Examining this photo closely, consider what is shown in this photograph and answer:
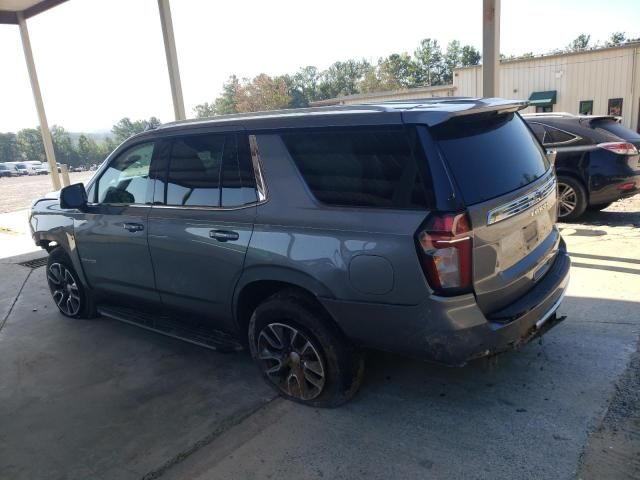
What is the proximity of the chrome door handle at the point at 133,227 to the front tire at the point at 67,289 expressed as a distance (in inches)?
48.1

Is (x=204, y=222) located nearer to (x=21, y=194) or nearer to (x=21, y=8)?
(x=21, y=8)

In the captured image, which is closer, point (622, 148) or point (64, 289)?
point (64, 289)

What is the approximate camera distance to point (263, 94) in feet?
165

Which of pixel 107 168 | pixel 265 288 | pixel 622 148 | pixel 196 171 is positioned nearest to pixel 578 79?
pixel 622 148

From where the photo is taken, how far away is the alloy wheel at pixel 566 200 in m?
7.39

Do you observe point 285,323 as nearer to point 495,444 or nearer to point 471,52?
point 495,444

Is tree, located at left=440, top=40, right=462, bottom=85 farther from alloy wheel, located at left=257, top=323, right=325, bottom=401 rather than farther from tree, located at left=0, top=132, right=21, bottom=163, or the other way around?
alloy wheel, located at left=257, top=323, right=325, bottom=401

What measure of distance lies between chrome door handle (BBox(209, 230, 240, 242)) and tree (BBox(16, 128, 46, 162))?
69.9 meters

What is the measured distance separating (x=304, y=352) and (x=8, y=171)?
185 ft

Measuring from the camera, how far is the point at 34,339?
470 cm

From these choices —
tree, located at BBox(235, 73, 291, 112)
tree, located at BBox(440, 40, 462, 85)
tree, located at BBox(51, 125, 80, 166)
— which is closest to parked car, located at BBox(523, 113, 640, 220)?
tree, located at BBox(51, 125, 80, 166)

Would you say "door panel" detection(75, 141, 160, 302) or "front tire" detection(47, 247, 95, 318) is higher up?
"door panel" detection(75, 141, 160, 302)

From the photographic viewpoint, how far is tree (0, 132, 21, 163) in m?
66.9

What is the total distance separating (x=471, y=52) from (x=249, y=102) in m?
48.6
